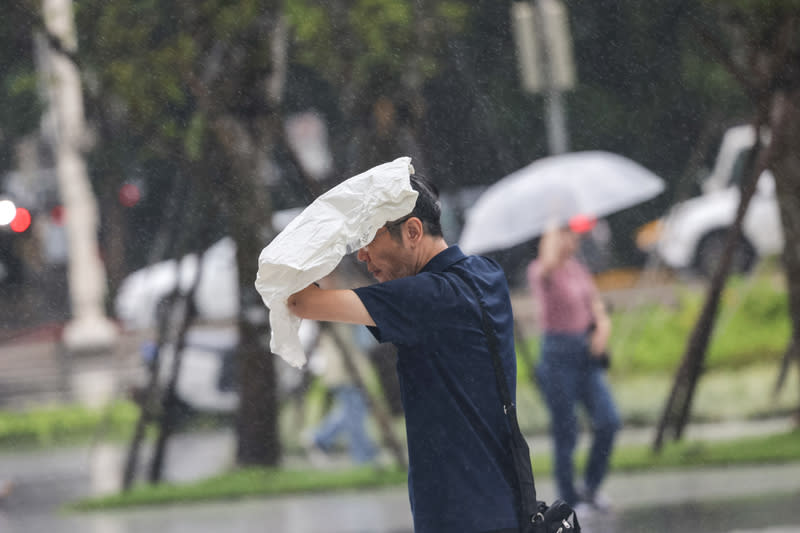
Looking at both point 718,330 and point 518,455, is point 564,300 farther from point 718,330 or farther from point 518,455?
point 718,330

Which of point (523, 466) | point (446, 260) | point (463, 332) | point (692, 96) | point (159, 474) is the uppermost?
point (692, 96)

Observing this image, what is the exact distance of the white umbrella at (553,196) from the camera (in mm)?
7672

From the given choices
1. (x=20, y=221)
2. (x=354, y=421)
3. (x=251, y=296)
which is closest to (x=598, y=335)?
(x=354, y=421)

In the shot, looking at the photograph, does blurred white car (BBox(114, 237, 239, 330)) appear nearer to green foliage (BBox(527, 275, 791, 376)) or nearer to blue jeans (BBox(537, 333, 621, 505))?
blue jeans (BBox(537, 333, 621, 505))

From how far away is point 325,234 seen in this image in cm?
287

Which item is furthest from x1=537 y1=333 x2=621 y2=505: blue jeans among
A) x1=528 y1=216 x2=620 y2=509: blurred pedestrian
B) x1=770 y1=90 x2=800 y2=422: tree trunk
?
x1=770 y1=90 x2=800 y2=422: tree trunk

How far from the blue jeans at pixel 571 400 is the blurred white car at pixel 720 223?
76.9 inches

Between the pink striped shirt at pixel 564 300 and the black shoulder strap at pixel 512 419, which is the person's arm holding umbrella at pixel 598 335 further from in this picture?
the black shoulder strap at pixel 512 419

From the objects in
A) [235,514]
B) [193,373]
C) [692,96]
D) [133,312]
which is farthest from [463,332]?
[133,312]

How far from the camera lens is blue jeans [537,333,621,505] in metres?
6.54

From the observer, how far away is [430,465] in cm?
291

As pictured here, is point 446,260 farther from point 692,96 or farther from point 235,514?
point 692,96

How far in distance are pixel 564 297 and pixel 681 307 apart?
491 centimetres

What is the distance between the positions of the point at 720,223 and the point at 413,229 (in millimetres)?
10662
